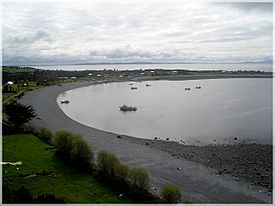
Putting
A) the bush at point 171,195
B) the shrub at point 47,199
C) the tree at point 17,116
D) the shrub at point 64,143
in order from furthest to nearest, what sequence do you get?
the tree at point 17,116
the shrub at point 64,143
the bush at point 171,195
the shrub at point 47,199

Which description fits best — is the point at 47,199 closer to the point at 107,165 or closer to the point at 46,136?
the point at 107,165

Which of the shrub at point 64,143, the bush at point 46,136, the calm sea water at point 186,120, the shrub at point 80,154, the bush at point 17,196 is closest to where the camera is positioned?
the bush at point 17,196

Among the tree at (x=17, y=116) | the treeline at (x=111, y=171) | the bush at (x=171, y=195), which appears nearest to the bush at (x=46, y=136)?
the treeline at (x=111, y=171)

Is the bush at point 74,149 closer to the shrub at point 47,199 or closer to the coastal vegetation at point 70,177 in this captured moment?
the coastal vegetation at point 70,177

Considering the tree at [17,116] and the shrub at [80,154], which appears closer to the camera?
the shrub at [80,154]

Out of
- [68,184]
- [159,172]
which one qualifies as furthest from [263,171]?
[68,184]

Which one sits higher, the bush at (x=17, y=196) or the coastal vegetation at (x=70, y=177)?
the bush at (x=17, y=196)

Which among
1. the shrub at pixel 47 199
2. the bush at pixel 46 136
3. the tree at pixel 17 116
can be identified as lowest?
the shrub at pixel 47 199
